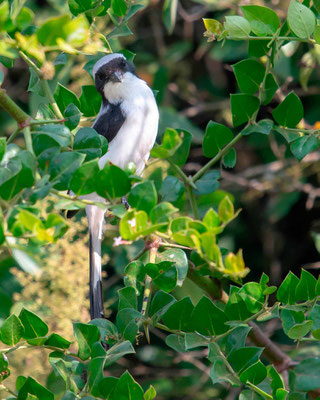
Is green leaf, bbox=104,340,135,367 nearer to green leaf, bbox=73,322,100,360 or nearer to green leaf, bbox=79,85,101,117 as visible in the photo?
green leaf, bbox=73,322,100,360

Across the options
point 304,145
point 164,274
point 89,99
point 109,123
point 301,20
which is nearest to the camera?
point 164,274

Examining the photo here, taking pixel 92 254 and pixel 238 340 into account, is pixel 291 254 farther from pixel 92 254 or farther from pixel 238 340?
pixel 238 340

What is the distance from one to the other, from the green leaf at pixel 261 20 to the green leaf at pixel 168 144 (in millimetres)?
397

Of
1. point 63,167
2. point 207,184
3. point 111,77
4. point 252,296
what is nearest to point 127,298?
point 252,296

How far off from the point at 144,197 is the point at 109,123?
51.2 inches

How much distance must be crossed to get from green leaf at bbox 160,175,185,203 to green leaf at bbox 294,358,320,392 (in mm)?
542

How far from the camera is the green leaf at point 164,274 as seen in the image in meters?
1.40

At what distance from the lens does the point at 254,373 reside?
4.50ft

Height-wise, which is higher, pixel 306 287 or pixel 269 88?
pixel 269 88

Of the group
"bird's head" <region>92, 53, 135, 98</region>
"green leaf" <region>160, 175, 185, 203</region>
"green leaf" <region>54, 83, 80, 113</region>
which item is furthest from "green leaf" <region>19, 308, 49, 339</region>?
"bird's head" <region>92, 53, 135, 98</region>

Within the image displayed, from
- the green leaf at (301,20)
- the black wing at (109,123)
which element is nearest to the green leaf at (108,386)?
the green leaf at (301,20)

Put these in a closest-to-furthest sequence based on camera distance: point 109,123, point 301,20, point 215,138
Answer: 1. point 301,20
2. point 215,138
3. point 109,123

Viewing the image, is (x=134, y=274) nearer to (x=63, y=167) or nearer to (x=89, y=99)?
(x=63, y=167)

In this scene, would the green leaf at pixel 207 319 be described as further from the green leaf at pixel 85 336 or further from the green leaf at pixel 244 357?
the green leaf at pixel 85 336
